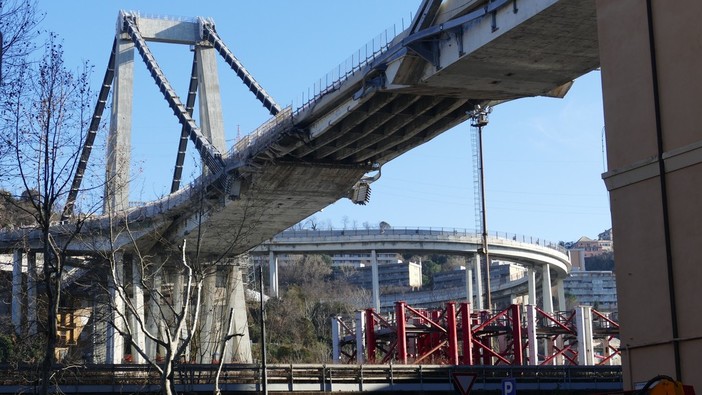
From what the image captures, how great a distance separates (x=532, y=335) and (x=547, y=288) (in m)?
73.9

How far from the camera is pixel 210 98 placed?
317 feet

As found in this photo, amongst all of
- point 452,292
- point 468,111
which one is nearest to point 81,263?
point 468,111

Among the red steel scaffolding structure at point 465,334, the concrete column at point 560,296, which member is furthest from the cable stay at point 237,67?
the concrete column at point 560,296

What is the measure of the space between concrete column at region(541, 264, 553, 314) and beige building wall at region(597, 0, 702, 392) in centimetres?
11014

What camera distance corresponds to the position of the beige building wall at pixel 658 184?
2097cm

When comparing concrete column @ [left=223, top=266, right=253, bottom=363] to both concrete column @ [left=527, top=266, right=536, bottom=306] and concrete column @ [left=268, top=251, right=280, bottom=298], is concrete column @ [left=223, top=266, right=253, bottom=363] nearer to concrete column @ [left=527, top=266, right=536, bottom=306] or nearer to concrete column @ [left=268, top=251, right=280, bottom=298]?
concrete column @ [left=268, top=251, right=280, bottom=298]

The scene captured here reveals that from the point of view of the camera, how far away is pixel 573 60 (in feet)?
168

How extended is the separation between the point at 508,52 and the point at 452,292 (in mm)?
126960

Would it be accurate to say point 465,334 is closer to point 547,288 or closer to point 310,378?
point 310,378

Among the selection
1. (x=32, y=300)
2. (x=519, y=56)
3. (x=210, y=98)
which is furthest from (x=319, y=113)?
(x=210, y=98)

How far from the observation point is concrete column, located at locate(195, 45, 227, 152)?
92562 mm

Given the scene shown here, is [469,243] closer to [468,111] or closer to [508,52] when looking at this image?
[468,111]

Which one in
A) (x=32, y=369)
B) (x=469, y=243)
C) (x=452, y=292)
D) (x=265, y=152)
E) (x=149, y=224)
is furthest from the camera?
(x=452, y=292)

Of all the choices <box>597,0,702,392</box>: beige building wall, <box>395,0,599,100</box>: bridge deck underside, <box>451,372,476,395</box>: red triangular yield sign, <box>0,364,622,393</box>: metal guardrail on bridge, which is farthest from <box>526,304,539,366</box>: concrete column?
<box>597,0,702,392</box>: beige building wall
